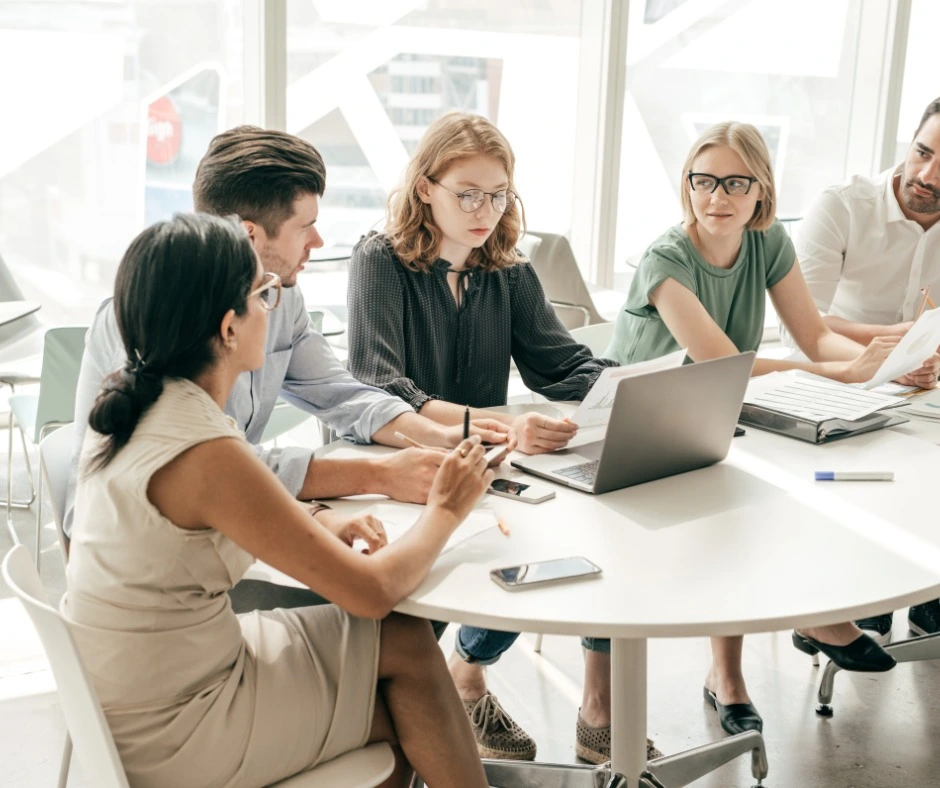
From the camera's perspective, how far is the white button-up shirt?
10.5ft

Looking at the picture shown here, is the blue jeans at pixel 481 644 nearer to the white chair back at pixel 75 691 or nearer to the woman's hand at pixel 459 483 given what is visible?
the woman's hand at pixel 459 483

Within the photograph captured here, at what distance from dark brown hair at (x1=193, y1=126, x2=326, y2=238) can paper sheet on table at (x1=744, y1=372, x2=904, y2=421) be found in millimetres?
1020

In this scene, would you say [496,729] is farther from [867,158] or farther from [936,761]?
[867,158]

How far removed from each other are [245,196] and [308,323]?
0.35 meters

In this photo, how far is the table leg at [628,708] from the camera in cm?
184

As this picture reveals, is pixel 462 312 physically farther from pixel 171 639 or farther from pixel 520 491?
pixel 171 639

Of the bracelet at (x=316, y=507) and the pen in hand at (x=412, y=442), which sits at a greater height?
the pen in hand at (x=412, y=442)

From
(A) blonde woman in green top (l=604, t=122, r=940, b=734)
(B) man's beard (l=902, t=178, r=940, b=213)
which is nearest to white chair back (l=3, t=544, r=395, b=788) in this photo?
(A) blonde woman in green top (l=604, t=122, r=940, b=734)

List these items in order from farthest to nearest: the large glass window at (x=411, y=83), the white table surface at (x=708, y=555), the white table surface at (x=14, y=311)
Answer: the large glass window at (x=411, y=83)
the white table surface at (x=14, y=311)
the white table surface at (x=708, y=555)

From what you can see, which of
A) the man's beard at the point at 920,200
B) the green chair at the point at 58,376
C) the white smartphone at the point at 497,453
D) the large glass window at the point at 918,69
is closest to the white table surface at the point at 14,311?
the green chair at the point at 58,376

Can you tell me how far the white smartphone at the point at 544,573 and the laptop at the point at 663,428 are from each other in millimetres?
277

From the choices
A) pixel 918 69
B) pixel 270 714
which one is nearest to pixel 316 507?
pixel 270 714

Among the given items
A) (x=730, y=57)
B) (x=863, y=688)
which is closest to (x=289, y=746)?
(x=863, y=688)

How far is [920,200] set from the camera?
10.3 feet
